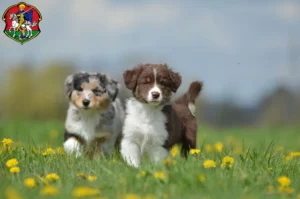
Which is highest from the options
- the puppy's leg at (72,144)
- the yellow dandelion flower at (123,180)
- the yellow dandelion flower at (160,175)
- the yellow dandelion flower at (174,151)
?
the yellow dandelion flower at (160,175)

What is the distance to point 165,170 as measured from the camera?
4883 millimetres

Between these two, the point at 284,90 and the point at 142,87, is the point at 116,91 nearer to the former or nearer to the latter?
the point at 142,87

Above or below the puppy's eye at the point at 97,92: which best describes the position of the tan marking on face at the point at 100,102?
below

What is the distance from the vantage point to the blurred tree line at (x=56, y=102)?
2284 cm

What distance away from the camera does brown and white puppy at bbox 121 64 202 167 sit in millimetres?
6691

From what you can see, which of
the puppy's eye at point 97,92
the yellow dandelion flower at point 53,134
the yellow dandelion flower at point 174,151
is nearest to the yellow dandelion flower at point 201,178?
the yellow dandelion flower at point 174,151

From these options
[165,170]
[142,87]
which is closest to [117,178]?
[165,170]

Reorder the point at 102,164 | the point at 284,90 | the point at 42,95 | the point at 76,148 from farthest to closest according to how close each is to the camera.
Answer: the point at 42,95, the point at 284,90, the point at 76,148, the point at 102,164

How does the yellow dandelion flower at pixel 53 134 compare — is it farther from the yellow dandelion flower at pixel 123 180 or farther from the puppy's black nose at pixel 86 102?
the yellow dandelion flower at pixel 123 180

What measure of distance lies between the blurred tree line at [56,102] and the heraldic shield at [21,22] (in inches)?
603

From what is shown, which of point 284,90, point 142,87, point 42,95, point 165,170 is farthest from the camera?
point 42,95

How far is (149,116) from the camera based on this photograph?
6.95 metres

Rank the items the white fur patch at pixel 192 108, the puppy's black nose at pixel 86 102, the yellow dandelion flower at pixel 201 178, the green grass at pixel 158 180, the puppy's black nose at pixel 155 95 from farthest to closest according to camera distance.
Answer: the white fur patch at pixel 192 108 < the puppy's black nose at pixel 86 102 < the puppy's black nose at pixel 155 95 < the yellow dandelion flower at pixel 201 178 < the green grass at pixel 158 180

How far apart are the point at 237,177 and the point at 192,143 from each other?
2701 millimetres
